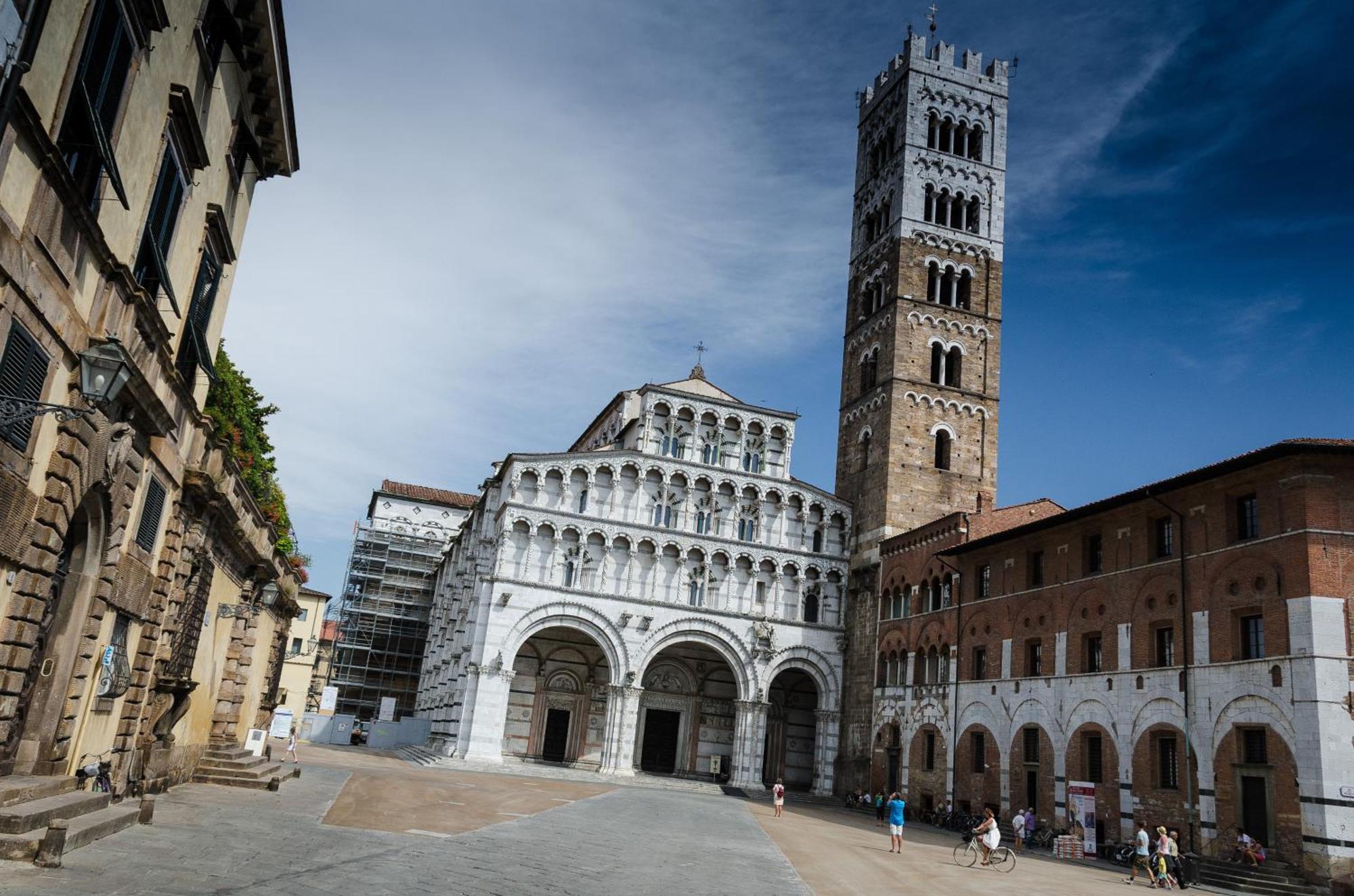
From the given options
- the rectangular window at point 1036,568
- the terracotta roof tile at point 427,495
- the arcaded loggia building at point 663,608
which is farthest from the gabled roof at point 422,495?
the rectangular window at point 1036,568

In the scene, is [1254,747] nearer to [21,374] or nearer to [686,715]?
[21,374]

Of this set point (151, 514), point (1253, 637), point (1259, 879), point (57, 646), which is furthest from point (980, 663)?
point (57, 646)

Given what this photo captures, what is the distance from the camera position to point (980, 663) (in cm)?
3791

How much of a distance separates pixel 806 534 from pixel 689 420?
8.10 metres

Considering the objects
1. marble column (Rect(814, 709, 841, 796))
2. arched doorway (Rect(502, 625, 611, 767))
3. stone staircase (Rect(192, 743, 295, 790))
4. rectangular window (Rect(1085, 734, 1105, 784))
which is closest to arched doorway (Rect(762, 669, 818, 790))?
marble column (Rect(814, 709, 841, 796))

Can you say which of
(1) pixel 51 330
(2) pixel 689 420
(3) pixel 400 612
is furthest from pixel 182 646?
(3) pixel 400 612

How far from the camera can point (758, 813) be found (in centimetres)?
3544

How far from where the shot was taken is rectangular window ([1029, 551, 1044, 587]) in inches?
1374

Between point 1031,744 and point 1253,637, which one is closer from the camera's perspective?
point 1253,637

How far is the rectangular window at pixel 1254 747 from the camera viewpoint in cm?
2481

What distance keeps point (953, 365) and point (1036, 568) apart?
1811 centimetres

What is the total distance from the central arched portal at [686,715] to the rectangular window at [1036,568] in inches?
719

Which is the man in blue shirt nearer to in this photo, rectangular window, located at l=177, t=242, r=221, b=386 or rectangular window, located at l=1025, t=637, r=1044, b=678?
rectangular window, located at l=1025, t=637, r=1044, b=678

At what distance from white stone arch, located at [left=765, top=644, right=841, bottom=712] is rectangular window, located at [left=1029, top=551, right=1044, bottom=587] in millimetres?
15275
